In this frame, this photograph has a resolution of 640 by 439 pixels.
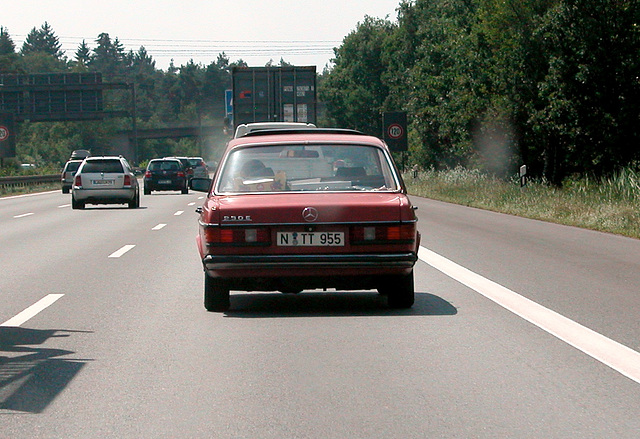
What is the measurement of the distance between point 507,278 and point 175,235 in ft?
29.0

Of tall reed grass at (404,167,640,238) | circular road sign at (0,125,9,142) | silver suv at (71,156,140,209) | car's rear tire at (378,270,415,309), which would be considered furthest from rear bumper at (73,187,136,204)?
circular road sign at (0,125,9,142)

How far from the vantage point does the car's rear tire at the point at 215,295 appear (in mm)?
9227

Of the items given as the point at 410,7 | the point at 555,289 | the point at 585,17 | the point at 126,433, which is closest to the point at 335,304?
the point at 555,289

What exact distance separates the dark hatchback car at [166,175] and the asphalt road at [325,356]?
102 ft

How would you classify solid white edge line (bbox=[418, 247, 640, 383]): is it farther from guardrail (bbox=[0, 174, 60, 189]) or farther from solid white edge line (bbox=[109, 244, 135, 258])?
guardrail (bbox=[0, 174, 60, 189])

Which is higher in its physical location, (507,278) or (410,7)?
(410,7)

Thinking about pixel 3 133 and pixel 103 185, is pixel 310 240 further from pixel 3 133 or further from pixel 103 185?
pixel 3 133

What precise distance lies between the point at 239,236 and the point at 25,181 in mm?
45586

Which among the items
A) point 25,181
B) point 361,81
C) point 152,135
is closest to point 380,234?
point 25,181

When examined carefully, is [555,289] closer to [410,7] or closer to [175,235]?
[175,235]

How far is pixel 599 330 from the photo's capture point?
26.2 feet

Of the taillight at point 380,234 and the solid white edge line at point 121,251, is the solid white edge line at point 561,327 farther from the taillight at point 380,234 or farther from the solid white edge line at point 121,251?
the solid white edge line at point 121,251

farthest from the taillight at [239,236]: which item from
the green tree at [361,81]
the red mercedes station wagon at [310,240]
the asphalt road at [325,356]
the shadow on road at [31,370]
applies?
the green tree at [361,81]

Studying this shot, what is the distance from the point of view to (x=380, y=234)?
8.85 meters
